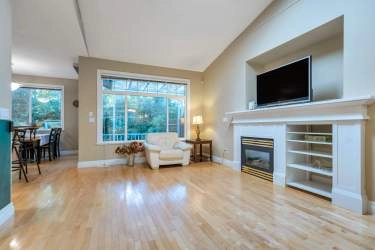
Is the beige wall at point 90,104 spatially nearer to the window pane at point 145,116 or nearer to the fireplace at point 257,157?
the window pane at point 145,116

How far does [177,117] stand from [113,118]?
1.89m

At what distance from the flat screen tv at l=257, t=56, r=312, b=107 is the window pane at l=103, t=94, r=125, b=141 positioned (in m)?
3.62

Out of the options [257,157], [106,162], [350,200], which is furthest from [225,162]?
[106,162]

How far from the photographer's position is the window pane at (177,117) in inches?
235

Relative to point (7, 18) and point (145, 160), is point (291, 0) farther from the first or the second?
point (145, 160)

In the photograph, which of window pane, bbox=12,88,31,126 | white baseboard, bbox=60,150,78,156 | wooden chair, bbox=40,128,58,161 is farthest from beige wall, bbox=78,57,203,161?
window pane, bbox=12,88,31,126

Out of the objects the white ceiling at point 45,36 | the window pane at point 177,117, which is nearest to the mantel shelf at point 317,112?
the window pane at point 177,117

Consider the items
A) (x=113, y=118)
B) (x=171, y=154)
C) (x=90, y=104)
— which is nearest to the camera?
(x=171, y=154)

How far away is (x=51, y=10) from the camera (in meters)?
3.11

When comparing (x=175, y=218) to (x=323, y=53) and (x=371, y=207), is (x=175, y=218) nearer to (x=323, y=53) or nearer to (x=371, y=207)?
(x=371, y=207)

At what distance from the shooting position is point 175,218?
2.20 metres

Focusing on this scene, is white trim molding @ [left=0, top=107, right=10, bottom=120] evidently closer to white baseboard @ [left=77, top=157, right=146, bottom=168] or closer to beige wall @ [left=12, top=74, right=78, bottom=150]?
white baseboard @ [left=77, top=157, right=146, bottom=168]

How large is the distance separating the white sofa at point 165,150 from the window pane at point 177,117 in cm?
51

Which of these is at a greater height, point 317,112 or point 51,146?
point 317,112
